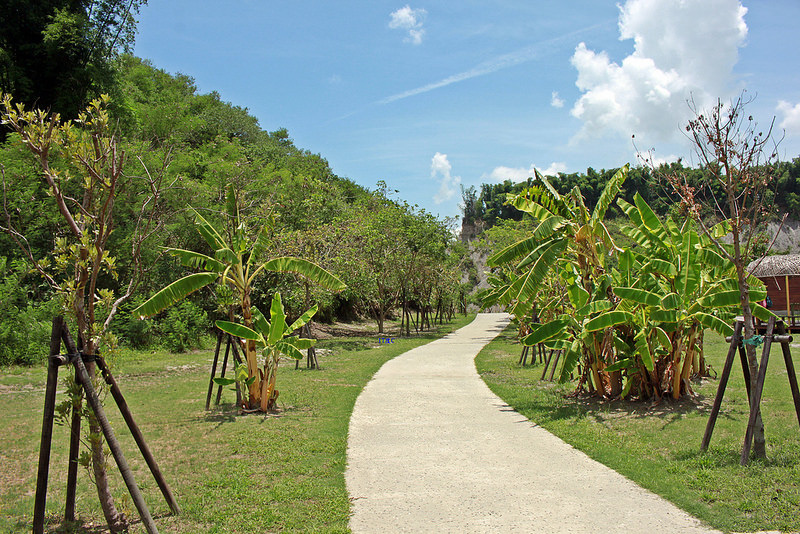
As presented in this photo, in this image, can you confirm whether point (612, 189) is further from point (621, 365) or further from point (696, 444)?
point (696, 444)

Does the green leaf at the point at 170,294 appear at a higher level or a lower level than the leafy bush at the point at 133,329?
higher

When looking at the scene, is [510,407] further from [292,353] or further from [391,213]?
[391,213]

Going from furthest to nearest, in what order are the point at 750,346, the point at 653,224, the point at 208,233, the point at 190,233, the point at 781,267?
the point at 190,233
the point at 781,267
the point at 653,224
the point at 208,233
the point at 750,346

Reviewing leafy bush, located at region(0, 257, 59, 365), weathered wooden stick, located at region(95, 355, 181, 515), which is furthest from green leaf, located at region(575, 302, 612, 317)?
leafy bush, located at region(0, 257, 59, 365)

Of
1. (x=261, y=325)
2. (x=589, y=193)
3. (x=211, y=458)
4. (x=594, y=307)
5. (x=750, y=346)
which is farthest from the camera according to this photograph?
(x=589, y=193)

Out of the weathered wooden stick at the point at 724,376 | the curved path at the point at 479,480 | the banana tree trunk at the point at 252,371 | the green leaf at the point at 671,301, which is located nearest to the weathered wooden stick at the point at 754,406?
the weathered wooden stick at the point at 724,376

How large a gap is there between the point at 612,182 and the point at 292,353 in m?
6.70

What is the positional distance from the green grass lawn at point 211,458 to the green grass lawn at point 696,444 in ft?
10.4

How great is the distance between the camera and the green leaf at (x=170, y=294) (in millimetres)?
9016

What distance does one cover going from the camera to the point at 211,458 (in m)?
7.18

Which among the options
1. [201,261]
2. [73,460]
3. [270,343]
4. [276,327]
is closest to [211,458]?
[73,460]

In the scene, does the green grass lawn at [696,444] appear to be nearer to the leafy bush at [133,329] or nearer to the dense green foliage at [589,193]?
the leafy bush at [133,329]

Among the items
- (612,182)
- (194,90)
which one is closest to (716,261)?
(612,182)

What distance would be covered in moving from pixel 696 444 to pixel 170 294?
8.13 m
